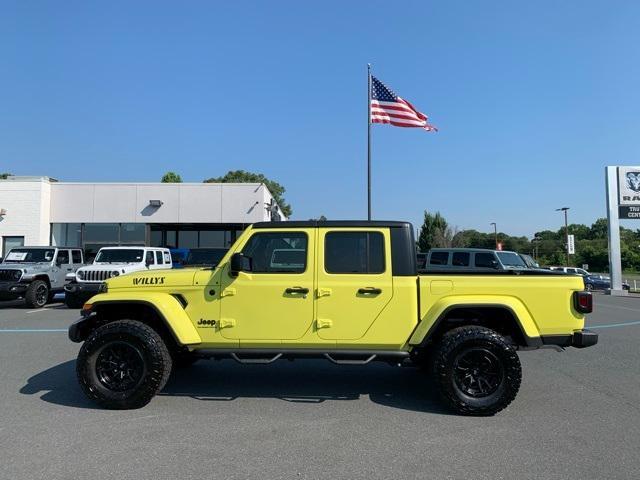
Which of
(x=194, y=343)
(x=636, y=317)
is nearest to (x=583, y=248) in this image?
(x=636, y=317)

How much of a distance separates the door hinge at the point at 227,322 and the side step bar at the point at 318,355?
27 centimetres

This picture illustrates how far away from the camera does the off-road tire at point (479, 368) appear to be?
4.90 metres

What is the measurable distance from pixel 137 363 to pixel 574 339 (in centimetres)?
466

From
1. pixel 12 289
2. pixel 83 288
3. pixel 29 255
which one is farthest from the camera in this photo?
pixel 29 255

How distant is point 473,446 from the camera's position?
13.5ft

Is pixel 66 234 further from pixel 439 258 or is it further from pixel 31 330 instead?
pixel 439 258

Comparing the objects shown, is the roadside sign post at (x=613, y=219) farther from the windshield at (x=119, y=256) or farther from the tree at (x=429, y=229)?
the tree at (x=429, y=229)

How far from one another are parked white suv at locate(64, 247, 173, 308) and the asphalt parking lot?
7113 mm

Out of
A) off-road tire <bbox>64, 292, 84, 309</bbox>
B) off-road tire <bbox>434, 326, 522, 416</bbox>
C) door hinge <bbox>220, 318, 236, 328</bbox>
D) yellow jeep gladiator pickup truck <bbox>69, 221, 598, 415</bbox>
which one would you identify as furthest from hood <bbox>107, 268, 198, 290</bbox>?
off-road tire <bbox>64, 292, 84, 309</bbox>

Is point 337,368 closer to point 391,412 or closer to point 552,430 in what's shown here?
point 391,412

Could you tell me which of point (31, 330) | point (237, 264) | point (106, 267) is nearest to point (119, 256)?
point (106, 267)

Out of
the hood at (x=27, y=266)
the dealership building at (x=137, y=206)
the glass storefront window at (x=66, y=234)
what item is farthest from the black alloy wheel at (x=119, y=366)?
the glass storefront window at (x=66, y=234)

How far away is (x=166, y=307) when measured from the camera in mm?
5145

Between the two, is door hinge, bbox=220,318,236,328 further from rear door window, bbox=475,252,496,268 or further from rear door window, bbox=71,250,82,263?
rear door window, bbox=71,250,82,263
